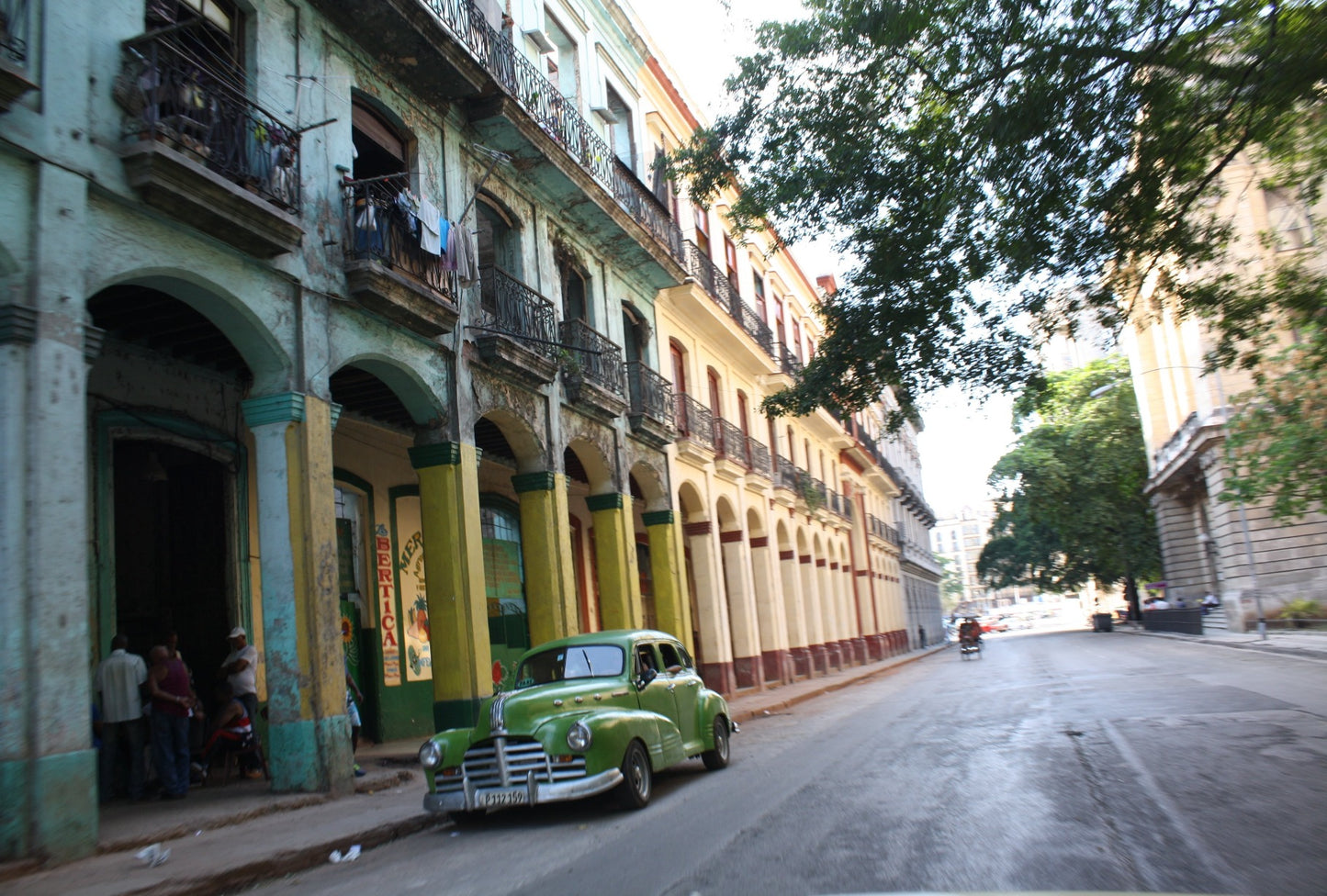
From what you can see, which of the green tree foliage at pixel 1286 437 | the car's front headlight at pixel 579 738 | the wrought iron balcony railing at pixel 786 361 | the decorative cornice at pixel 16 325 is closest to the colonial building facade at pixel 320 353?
the decorative cornice at pixel 16 325

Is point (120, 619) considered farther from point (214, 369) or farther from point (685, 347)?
point (685, 347)

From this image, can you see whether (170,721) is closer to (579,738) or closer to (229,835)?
(229,835)

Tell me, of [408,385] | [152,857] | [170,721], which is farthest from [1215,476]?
[152,857]

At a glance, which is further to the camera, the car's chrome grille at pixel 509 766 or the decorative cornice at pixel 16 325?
the car's chrome grille at pixel 509 766

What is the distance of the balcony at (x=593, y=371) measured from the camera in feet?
51.1

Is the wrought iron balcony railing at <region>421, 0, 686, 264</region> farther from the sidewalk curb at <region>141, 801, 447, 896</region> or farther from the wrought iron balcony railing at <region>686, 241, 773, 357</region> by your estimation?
the sidewalk curb at <region>141, 801, 447, 896</region>

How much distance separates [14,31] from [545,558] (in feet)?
29.7

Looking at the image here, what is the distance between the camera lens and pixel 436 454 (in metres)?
12.2

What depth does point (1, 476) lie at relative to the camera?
680 cm

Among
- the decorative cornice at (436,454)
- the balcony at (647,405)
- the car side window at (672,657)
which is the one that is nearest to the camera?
the car side window at (672,657)

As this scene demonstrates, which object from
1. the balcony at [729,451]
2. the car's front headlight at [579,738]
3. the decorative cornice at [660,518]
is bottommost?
the car's front headlight at [579,738]

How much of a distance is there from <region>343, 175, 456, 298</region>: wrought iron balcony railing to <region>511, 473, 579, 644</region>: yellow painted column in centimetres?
352

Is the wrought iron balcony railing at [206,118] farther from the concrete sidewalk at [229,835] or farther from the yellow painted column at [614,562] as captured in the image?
the yellow painted column at [614,562]

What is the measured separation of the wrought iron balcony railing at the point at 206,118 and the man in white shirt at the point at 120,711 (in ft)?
14.8
